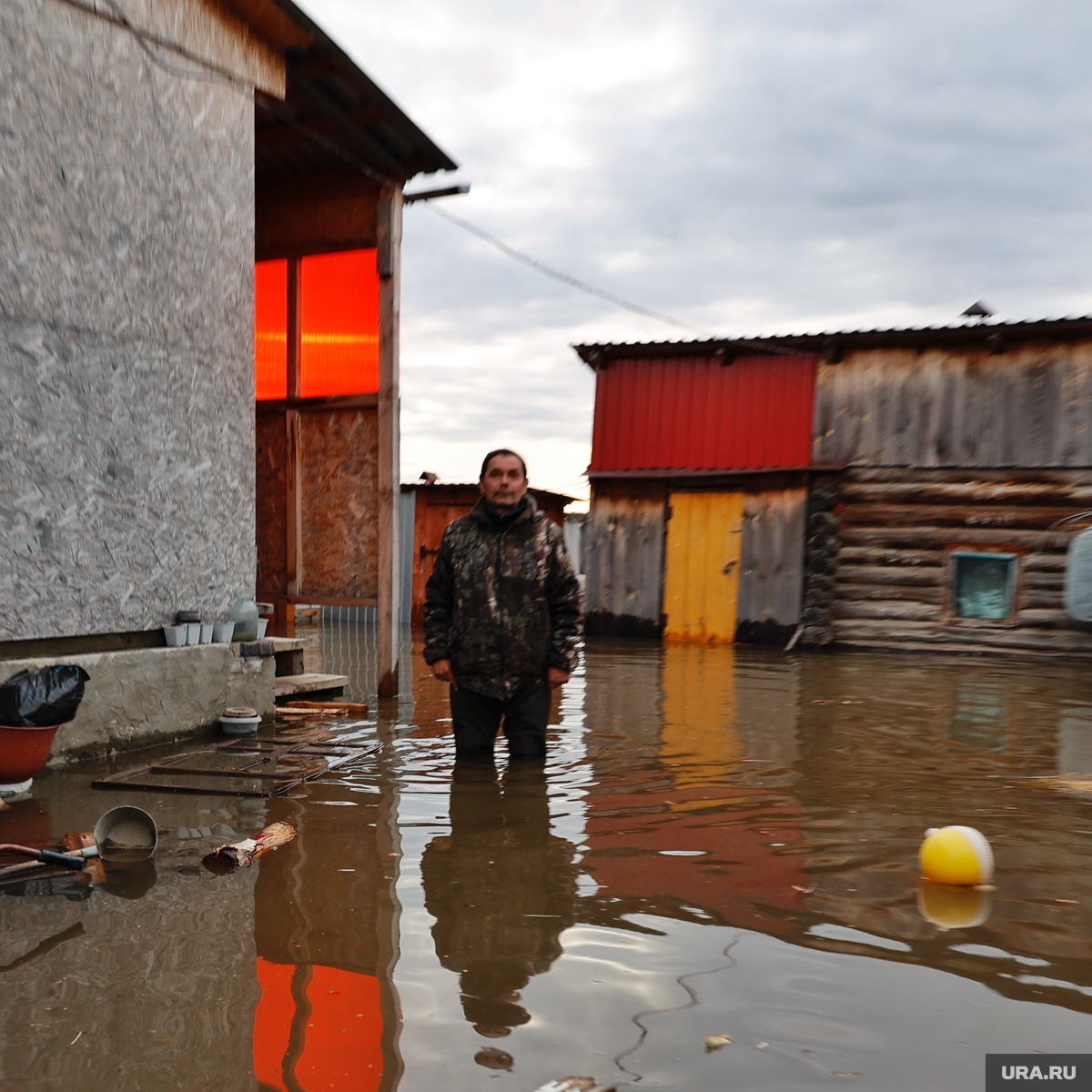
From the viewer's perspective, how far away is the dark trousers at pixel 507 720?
566 centimetres

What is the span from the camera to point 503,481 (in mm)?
5414

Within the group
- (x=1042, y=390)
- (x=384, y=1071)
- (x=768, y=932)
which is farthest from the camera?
(x=1042, y=390)

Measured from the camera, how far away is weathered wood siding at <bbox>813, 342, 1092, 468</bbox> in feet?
46.1

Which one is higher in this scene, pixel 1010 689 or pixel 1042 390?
pixel 1042 390

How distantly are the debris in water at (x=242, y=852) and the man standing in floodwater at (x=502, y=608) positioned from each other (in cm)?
151

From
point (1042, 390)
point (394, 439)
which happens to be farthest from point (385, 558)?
point (1042, 390)

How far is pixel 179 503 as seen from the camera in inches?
260

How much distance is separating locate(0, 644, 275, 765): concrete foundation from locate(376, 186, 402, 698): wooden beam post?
149cm

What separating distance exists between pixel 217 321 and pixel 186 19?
6.41 ft

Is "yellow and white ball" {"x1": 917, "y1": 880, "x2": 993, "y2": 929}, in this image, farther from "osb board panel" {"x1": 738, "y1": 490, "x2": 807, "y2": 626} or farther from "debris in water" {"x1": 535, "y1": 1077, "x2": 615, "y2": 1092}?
"osb board panel" {"x1": 738, "y1": 490, "x2": 807, "y2": 626}

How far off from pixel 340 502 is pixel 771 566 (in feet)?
27.0

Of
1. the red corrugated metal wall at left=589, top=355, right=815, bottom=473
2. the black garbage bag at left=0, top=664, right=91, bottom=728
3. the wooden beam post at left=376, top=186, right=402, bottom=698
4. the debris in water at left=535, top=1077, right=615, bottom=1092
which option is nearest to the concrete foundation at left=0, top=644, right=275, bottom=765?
the black garbage bag at left=0, top=664, right=91, bottom=728

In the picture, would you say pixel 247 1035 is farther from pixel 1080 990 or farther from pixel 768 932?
pixel 1080 990

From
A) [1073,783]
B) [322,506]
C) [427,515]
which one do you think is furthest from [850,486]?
[1073,783]
